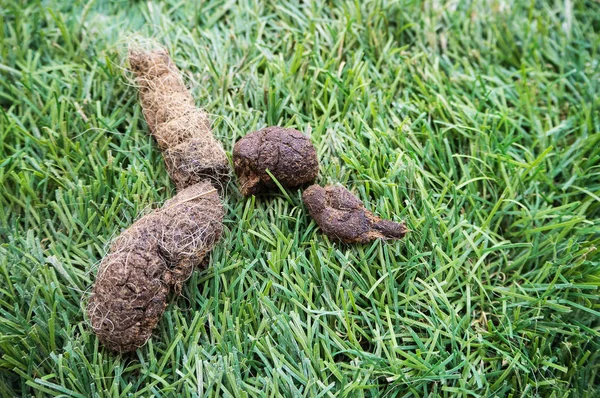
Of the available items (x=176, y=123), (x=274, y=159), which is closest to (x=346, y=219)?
(x=274, y=159)

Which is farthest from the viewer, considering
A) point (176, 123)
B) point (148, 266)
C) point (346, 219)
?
point (176, 123)

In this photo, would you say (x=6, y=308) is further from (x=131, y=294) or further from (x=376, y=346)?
(x=376, y=346)

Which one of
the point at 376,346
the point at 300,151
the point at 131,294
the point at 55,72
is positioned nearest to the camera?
the point at 131,294

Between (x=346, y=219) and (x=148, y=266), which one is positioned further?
(x=346, y=219)

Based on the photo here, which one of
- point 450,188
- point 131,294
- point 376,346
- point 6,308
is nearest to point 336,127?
point 450,188

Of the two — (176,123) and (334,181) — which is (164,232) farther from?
(334,181)

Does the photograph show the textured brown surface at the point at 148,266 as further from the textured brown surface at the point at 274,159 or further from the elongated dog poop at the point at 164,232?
the textured brown surface at the point at 274,159
